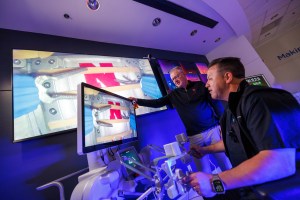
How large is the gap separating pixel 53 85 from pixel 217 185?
1.83 m

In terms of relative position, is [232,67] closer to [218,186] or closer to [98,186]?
[218,186]

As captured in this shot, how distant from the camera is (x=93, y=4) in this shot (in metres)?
2.04

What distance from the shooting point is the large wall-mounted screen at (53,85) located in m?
1.51

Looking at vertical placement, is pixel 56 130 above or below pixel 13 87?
below

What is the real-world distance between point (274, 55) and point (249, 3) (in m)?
5.11

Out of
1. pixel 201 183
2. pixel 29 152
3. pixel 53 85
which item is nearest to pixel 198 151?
pixel 201 183

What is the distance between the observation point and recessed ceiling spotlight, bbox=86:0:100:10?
1.99m

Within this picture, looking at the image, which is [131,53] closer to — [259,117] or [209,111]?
[209,111]

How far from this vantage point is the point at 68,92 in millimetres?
1808

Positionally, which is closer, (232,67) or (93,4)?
(232,67)

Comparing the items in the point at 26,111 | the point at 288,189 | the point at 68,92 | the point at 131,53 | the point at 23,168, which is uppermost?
the point at 131,53

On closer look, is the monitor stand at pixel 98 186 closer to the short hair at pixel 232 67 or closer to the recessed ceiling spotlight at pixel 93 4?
the short hair at pixel 232 67

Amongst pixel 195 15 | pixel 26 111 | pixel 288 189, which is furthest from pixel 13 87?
pixel 195 15

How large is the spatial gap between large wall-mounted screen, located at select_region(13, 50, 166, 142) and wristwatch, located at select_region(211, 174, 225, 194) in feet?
4.84
